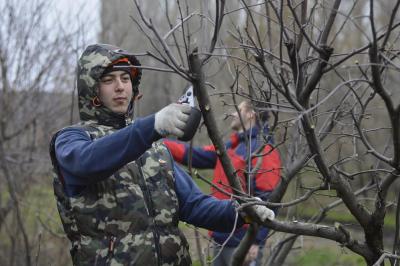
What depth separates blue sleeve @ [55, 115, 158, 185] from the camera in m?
2.43

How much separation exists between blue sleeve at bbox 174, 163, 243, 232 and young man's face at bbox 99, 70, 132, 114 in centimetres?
40

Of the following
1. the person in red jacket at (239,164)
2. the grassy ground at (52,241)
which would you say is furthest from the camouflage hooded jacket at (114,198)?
the grassy ground at (52,241)

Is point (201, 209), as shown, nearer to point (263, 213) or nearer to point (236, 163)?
point (263, 213)

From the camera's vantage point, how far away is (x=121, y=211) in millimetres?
2807

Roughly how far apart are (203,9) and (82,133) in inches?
29.5

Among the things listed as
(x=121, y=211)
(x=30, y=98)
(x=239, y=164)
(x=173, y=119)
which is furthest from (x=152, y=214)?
(x=30, y=98)

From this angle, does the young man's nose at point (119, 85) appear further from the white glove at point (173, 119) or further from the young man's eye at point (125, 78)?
the white glove at point (173, 119)

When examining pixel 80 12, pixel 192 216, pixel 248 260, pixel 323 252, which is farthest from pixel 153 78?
pixel 192 216

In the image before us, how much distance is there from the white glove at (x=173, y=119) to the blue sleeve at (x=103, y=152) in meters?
0.07

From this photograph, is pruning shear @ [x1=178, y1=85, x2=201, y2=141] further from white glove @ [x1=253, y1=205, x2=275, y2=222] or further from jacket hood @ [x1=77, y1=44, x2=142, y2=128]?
jacket hood @ [x1=77, y1=44, x2=142, y2=128]

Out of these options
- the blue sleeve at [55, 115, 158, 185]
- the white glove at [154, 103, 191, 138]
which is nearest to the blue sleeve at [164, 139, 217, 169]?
the blue sleeve at [55, 115, 158, 185]

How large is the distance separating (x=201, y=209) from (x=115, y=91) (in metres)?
0.66

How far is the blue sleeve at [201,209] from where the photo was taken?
3.04 m

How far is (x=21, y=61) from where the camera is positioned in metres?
7.51
